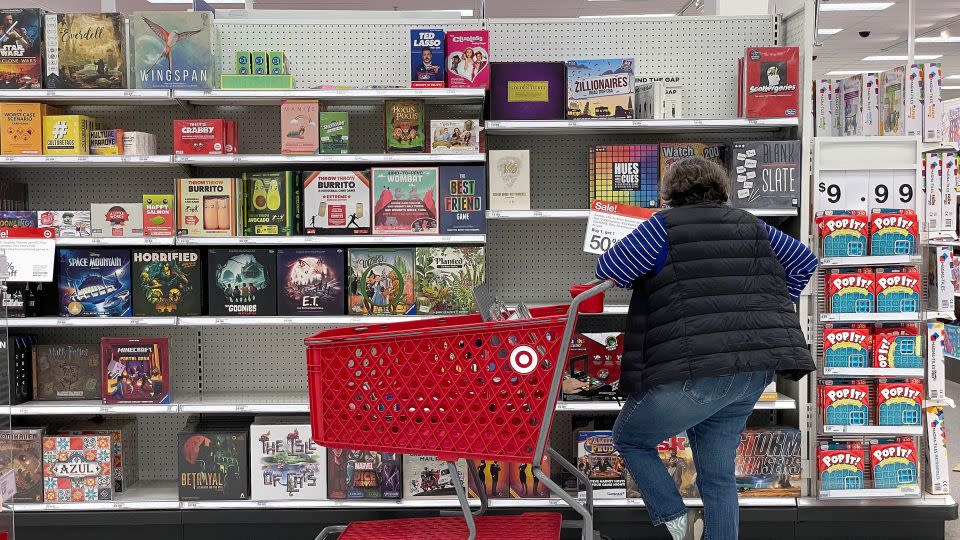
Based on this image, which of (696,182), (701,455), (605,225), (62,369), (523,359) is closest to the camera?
(523,359)

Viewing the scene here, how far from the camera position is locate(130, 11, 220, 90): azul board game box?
3910 millimetres

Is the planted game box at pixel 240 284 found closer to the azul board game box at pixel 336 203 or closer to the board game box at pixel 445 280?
the azul board game box at pixel 336 203

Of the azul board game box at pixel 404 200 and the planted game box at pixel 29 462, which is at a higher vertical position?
the azul board game box at pixel 404 200

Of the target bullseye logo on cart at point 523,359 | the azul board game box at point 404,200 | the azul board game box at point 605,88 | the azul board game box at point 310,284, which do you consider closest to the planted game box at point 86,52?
the azul board game box at point 310,284

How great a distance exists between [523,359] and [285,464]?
174 centimetres

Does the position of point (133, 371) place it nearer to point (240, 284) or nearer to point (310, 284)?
point (240, 284)

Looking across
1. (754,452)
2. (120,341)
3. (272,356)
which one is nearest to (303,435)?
(272,356)

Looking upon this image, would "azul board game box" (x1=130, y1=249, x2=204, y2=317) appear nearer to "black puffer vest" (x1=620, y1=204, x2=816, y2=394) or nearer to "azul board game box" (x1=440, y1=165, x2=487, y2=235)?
"azul board game box" (x1=440, y1=165, x2=487, y2=235)

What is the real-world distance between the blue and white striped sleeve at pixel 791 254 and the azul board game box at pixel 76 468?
3.04 meters

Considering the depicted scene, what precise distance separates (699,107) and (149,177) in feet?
9.25

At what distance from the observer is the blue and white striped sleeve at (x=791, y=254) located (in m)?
2.98

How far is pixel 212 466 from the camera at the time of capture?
3975 mm

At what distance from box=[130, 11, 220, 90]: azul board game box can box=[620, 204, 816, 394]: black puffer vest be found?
2306mm

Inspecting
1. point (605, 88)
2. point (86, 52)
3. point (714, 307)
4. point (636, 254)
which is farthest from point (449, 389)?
point (86, 52)
